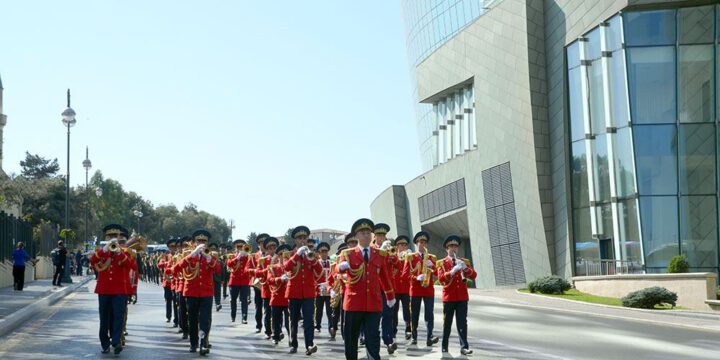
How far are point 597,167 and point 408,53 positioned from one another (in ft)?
121

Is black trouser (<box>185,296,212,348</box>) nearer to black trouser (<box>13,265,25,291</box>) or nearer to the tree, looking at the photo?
black trouser (<box>13,265,25,291</box>)

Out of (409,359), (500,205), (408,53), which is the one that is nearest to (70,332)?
(409,359)

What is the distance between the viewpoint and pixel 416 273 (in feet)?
58.9

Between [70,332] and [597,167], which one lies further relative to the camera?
[597,167]

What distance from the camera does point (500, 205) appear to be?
167ft

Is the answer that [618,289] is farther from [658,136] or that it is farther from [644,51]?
[644,51]

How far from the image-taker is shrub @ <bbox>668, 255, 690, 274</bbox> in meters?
35.4

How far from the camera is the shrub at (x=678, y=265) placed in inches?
1395

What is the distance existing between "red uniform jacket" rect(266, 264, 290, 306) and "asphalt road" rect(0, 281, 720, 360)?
820 millimetres

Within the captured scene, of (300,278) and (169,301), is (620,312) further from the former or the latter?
(300,278)

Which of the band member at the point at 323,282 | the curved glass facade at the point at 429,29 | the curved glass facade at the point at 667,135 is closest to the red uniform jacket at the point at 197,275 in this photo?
the band member at the point at 323,282

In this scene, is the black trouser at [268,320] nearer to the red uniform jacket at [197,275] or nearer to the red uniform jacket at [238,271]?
the red uniform jacket at [197,275]

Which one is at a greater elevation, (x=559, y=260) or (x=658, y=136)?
(x=658, y=136)

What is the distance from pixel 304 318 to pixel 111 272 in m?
3.28
